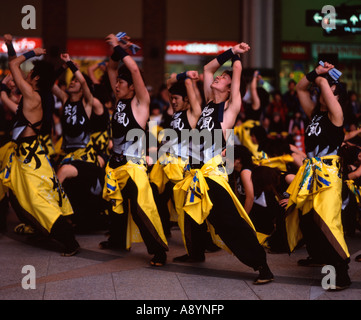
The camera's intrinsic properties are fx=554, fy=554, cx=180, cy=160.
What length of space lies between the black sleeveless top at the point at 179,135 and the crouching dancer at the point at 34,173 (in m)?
1.42

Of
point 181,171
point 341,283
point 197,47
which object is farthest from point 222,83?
point 197,47

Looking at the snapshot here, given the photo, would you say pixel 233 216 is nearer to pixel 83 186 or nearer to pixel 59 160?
pixel 83 186

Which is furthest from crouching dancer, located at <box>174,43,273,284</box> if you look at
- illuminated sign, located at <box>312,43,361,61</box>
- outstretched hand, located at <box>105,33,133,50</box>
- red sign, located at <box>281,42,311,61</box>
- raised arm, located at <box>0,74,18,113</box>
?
illuminated sign, located at <box>312,43,361,61</box>

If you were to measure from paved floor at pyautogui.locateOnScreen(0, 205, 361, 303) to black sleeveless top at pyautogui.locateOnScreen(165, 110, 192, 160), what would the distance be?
3.62 ft

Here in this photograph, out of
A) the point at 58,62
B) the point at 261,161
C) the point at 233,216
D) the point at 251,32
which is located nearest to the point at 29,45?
the point at 58,62

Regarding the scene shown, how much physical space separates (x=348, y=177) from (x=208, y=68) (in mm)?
2463

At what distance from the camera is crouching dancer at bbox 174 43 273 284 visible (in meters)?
4.65

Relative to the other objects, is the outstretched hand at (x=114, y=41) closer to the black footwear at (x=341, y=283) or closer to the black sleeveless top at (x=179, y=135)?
the black sleeveless top at (x=179, y=135)

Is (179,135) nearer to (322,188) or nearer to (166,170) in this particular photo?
(166,170)

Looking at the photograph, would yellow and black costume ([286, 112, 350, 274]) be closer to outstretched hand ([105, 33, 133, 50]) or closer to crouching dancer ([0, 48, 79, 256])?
outstretched hand ([105, 33, 133, 50])

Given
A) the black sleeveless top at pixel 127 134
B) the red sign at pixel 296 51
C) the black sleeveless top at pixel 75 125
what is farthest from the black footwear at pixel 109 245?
the red sign at pixel 296 51

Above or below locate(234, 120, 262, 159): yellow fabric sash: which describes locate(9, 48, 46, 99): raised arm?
above

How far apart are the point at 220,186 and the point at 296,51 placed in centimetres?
1516

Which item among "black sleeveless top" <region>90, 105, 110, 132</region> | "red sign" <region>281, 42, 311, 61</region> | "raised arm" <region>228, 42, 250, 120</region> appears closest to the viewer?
"raised arm" <region>228, 42, 250, 120</region>
